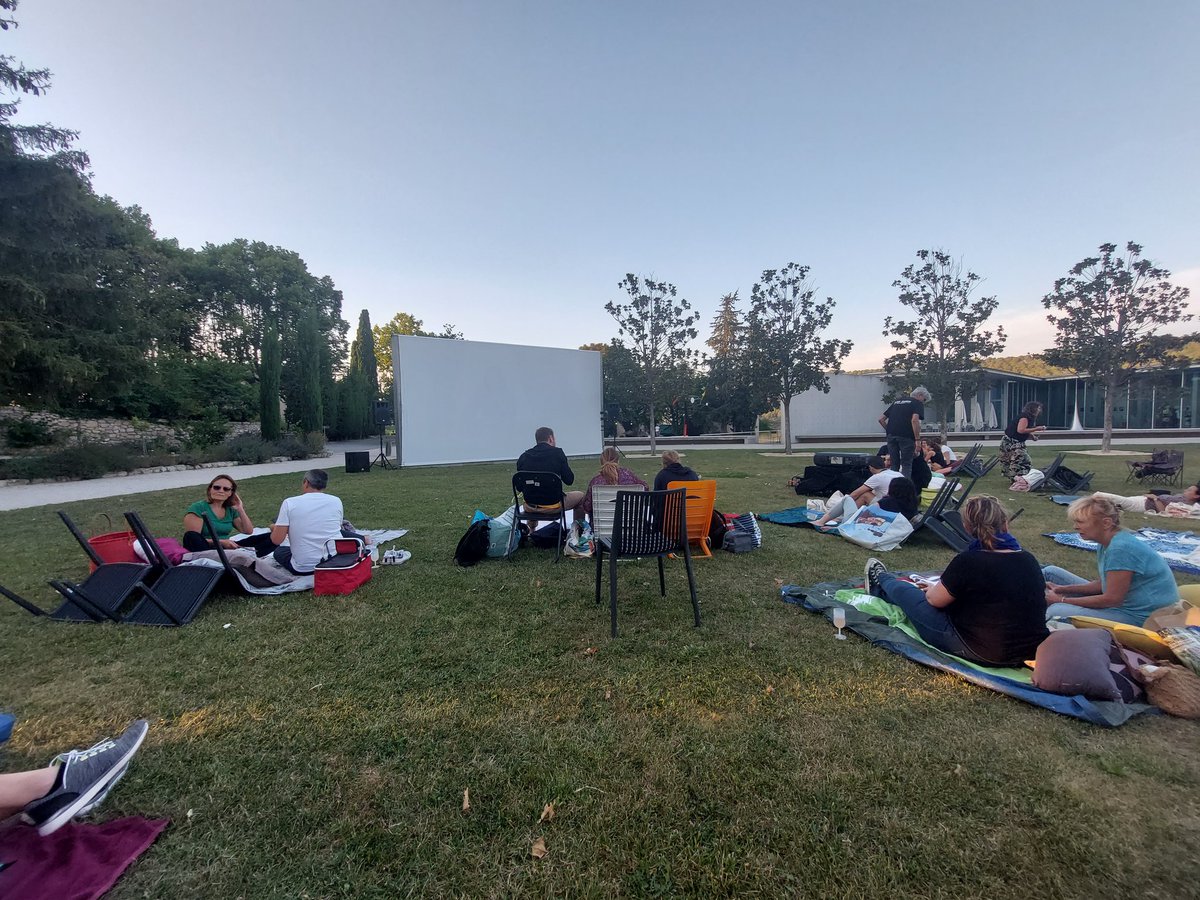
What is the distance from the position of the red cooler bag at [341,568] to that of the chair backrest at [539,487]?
1392 millimetres

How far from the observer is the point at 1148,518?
646 centimetres

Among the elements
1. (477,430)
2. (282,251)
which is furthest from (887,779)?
(282,251)

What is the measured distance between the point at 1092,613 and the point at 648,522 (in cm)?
250

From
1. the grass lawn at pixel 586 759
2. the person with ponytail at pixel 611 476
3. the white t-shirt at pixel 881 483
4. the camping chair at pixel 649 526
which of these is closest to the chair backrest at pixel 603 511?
the camping chair at pixel 649 526

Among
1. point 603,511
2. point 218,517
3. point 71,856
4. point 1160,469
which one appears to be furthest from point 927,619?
point 1160,469

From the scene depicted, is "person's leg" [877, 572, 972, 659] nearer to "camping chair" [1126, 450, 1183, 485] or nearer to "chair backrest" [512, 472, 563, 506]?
"chair backrest" [512, 472, 563, 506]

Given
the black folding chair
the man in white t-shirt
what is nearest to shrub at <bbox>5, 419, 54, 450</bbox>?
the black folding chair

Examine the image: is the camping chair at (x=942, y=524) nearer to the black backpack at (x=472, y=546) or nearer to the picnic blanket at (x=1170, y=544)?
the picnic blanket at (x=1170, y=544)

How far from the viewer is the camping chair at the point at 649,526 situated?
127 inches

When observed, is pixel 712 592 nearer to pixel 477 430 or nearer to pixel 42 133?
pixel 477 430

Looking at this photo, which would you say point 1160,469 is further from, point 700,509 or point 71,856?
point 71,856

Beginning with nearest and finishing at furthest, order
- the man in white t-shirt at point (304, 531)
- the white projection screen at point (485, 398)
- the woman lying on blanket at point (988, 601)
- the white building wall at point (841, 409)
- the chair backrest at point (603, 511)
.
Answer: the woman lying on blanket at point (988, 601) < the chair backrest at point (603, 511) < the man in white t-shirt at point (304, 531) < the white projection screen at point (485, 398) < the white building wall at point (841, 409)

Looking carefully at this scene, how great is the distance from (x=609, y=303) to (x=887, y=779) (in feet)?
59.6

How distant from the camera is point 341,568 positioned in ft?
12.9
